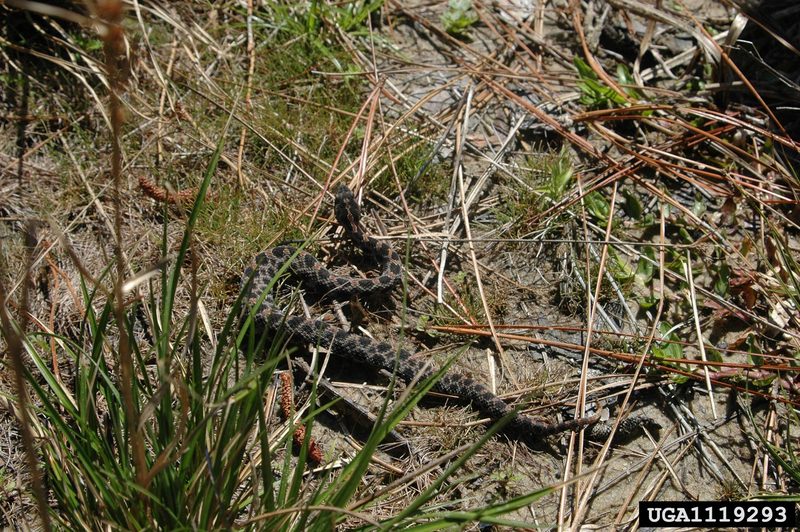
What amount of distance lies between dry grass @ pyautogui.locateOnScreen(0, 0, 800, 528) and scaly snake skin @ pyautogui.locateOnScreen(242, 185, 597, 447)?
0.15 meters

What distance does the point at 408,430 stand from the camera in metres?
4.91

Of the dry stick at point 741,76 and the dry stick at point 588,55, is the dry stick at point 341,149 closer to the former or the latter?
the dry stick at point 588,55

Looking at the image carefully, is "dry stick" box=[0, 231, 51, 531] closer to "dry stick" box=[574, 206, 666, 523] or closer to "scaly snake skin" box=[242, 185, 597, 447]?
"scaly snake skin" box=[242, 185, 597, 447]

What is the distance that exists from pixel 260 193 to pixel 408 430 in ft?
8.20

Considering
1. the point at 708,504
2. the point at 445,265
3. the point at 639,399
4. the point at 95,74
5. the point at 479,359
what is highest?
the point at 95,74

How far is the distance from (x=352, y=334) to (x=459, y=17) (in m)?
3.83

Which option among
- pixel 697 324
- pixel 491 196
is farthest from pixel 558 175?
pixel 697 324

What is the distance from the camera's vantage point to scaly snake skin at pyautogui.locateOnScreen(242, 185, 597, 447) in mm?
4977

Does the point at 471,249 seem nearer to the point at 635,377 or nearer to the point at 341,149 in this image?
the point at 341,149

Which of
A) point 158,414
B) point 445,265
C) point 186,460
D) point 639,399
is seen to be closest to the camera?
point 186,460

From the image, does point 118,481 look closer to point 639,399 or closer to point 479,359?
point 479,359

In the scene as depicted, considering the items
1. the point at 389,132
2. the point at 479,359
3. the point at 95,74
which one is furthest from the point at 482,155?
the point at 95,74

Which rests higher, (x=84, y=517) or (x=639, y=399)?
(x=84, y=517)

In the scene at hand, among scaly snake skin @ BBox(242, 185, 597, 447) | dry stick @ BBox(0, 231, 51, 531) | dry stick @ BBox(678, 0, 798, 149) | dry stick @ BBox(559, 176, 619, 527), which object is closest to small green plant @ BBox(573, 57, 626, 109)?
dry stick @ BBox(559, 176, 619, 527)
